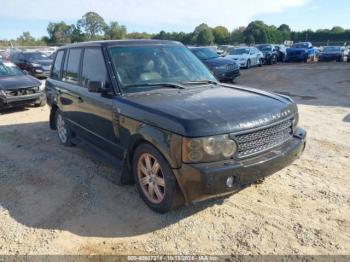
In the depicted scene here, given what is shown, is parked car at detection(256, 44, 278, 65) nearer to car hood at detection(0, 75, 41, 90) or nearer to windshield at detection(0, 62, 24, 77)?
windshield at detection(0, 62, 24, 77)

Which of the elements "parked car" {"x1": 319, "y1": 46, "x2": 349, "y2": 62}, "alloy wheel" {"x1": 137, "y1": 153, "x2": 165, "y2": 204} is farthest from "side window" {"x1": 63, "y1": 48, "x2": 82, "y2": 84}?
"parked car" {"x1": 319, "y1": 46, "x2": 349, "y2": 62}

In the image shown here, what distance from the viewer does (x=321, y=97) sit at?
1113cm

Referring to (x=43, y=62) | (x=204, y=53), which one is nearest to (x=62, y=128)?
(x=204, y=53)

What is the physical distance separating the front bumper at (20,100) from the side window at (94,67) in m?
5.63

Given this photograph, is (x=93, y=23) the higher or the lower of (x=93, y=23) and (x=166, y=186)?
the higher

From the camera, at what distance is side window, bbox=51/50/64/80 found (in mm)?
6000

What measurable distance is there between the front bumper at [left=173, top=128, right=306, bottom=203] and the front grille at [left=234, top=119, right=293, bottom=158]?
8 centimetres

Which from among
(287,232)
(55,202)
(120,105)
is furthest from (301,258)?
(55,202)

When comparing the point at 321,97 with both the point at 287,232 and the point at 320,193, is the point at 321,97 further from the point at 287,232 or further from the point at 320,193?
the point at 287,232

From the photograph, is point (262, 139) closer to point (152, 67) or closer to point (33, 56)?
point (152, 67)

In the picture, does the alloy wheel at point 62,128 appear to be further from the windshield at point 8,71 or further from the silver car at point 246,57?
the silver car at point 246,57

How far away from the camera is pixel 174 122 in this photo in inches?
122

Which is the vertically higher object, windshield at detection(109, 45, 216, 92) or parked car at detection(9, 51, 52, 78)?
windshield at detection(109, 45, 216, 92)

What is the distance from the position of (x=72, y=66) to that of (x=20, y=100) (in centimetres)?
512
